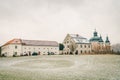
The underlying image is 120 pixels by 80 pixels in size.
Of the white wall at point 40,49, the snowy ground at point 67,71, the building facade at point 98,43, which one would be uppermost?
the building facade at point 98,43

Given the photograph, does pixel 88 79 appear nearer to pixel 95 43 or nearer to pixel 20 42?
pixel 20 42

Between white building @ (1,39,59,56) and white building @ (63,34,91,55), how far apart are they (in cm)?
790

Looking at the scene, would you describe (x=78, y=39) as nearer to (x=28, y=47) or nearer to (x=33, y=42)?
(x=33, y=42)

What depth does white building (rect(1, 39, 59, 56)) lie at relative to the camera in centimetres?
10488

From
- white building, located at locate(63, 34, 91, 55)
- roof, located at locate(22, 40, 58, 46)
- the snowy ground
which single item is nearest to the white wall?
roof, located at locate(22, 40, 58, 46)

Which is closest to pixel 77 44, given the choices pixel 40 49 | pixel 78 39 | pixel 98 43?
pixel 78 39

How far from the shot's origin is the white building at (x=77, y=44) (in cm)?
11319

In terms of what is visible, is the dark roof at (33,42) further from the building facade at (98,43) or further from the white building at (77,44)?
the building facade at (98,43)

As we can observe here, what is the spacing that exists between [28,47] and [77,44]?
29802 mm

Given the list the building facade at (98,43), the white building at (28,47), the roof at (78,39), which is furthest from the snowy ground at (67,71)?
the building facade at (98,43)

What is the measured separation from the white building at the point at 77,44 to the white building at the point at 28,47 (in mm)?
7897

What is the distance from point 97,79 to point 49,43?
99012mm

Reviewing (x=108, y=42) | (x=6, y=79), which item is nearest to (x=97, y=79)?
(x=6, y=79)

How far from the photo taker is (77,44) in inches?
4500
